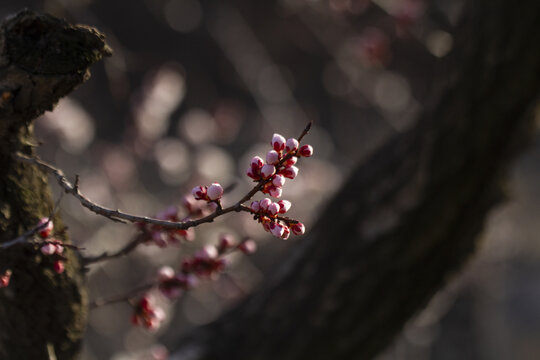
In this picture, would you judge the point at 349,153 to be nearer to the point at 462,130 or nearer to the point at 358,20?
the point at 358,20

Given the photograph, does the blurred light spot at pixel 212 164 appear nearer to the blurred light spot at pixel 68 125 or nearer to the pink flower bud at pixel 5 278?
the blurred light spot at pixel 68 125

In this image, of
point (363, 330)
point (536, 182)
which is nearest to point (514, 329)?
point (536, 182)

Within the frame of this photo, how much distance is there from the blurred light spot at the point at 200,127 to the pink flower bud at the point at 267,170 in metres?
5.08

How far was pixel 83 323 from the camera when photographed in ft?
5.06

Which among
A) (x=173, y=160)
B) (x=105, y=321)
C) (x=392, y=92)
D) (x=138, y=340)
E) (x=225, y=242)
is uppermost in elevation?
(x=173, y=160)

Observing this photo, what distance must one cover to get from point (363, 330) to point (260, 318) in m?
0.36

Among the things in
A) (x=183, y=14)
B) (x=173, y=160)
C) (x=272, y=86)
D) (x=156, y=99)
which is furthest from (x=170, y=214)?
(x=183, y=14)

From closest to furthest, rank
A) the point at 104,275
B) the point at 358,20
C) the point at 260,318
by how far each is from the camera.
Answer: the point at 260,318 → the point at 104,275 → the point at 358,20

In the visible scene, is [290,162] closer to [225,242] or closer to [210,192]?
[210,192]

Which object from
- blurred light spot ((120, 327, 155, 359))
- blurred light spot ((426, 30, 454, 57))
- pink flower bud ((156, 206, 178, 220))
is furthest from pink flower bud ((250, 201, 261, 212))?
blurred light spot ((120, 327, 155, 359))

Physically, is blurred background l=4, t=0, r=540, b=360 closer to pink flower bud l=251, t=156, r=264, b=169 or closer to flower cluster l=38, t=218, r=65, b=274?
flower cluster l=38, t=218, r=65, b=274

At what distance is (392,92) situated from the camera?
534 cm

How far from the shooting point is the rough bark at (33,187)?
1210 mm

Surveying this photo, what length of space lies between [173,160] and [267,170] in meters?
4.90
